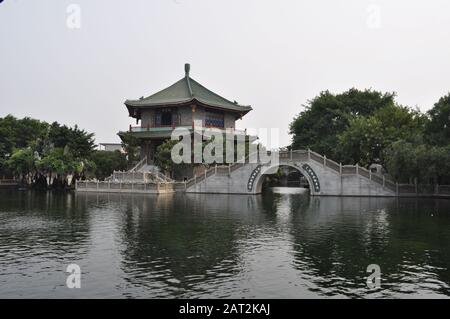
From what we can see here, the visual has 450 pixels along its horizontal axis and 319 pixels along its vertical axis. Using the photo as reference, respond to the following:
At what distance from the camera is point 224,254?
523 inches

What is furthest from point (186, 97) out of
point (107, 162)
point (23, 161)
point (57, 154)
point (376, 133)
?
point (23, 161)

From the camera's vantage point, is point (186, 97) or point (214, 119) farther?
point (214, 119)

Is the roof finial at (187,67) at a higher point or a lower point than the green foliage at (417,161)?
higher

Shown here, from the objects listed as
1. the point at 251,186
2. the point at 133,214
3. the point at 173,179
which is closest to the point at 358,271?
the point at 133,214

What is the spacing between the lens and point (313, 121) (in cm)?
4850

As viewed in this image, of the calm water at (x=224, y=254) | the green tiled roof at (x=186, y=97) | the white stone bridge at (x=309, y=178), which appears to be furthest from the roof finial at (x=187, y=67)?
the calm water at (x=224, y=254)

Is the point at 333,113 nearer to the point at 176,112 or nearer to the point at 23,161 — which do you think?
the point at 176,112

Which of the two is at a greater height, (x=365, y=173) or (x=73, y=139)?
(x=73, y=139)

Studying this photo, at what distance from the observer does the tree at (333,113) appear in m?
46.0

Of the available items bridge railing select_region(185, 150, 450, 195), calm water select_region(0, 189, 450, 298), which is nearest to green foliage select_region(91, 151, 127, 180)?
bridge railing select_region(185, 150, 450, 195)

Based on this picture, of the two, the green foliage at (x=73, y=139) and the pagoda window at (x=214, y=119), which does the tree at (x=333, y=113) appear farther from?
the green foliage at (x=73, y=139)

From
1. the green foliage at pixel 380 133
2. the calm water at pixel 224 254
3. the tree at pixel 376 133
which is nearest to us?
the calm water at pixel 224 254

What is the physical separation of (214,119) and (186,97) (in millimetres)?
4177

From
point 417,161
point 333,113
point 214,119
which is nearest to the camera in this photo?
point 417,161
